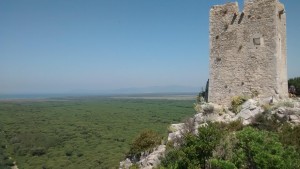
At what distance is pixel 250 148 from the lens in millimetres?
11266

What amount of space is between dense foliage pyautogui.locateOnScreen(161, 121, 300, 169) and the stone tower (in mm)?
2931

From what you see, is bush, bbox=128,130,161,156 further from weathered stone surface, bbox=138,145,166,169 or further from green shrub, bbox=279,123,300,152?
green shrub, bbox=279,123,300,152

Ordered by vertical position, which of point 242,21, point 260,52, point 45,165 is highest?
point 242,21

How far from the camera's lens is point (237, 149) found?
12.4m

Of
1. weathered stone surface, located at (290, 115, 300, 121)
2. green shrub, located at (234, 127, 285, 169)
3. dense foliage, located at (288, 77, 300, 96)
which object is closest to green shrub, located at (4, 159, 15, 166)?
A: dense foliage, located at (288, 77, 300, 96)

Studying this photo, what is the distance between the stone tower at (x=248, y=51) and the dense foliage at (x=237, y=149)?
2931 millimetres

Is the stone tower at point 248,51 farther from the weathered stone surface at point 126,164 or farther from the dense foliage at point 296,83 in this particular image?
the weathered stone surface at point 126,164

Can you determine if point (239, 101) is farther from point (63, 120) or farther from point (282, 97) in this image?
point (63, 120)

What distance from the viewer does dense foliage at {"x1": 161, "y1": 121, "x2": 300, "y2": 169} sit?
1083 centimetres

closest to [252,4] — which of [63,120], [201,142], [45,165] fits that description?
[201,142]

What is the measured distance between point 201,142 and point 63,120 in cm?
10644

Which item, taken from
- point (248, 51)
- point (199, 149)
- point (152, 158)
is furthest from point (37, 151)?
point (199, 149)

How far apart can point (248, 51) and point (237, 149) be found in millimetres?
6122

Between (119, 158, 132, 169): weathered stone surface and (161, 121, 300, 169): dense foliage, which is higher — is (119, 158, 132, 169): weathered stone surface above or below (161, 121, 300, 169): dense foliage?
below
